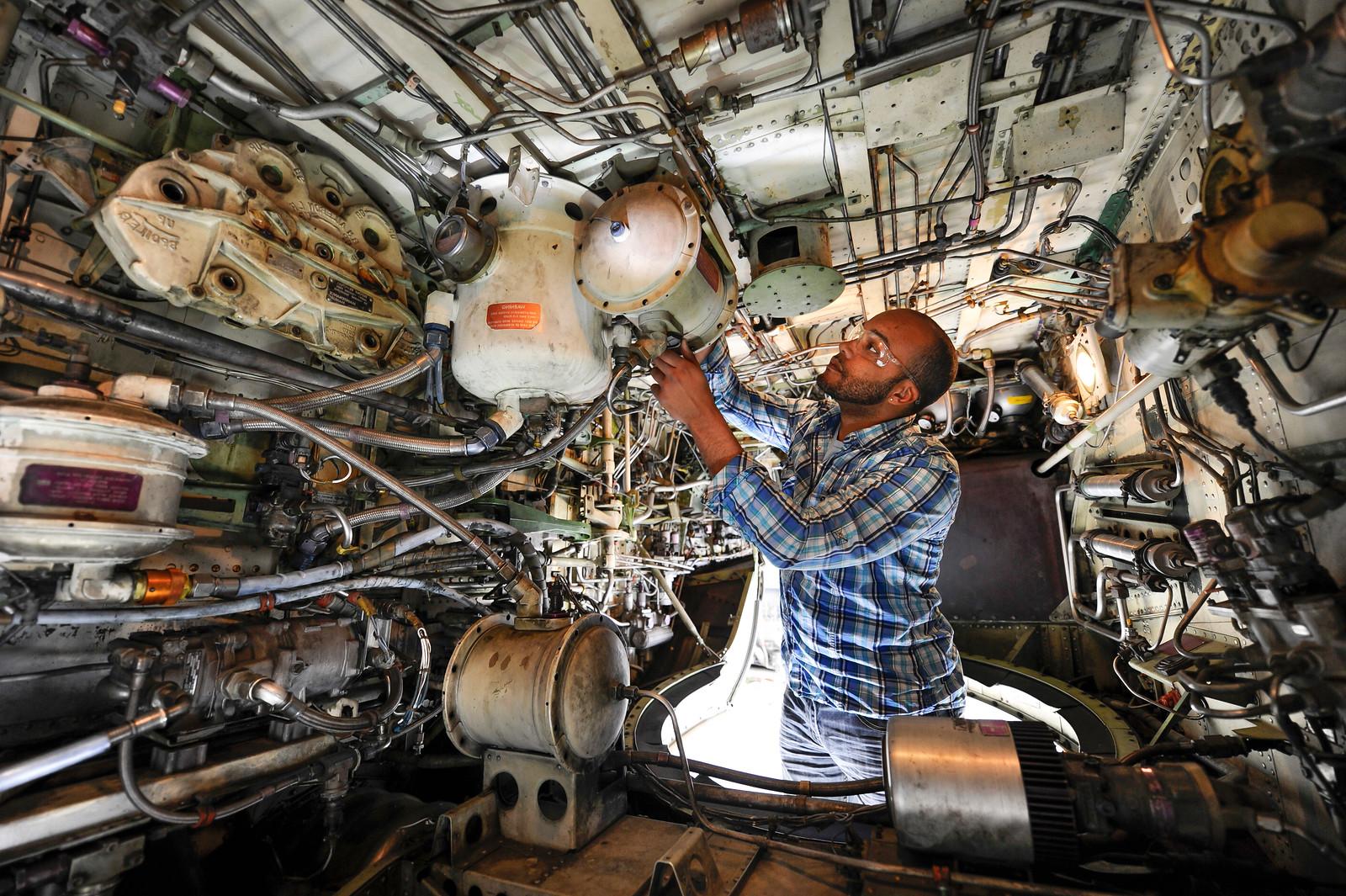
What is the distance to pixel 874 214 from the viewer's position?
2205 mm

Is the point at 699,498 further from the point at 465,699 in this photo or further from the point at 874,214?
the point at 465,699

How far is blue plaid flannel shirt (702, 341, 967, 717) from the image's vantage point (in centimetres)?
163

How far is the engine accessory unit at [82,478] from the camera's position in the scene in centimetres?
109

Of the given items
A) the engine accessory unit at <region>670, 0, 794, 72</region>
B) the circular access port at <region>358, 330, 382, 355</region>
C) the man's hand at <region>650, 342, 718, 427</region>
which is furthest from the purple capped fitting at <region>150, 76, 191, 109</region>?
the man's hand at <region>650, 342, 718, 427</region>

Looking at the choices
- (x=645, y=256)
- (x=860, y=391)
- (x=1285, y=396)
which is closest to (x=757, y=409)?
(x=860, y=391)

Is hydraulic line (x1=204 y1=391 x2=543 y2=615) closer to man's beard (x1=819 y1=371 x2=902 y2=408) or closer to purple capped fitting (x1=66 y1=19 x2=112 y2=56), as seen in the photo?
purple capped fitting (x1=66 y1=19 x2=112 y2=56)

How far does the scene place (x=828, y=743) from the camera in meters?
2.04

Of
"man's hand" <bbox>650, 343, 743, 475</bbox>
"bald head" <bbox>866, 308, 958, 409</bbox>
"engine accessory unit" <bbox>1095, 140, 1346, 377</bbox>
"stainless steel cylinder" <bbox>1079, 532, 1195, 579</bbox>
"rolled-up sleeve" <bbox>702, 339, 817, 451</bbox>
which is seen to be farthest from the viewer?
"rolled-up sleeve" <bbox>702, 339, 817, 451</bbox>

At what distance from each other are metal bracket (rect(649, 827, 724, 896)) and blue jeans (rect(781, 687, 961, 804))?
70 cm

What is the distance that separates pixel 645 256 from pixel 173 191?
4.26 feet

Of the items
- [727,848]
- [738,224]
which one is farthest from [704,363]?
[727,848]

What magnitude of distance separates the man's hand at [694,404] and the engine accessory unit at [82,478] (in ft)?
4.15

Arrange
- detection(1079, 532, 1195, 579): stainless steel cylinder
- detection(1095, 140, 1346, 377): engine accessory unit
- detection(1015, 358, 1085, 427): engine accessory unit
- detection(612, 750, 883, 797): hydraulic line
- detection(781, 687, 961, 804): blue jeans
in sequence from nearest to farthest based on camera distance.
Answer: detection(1095, 140, 1346, 377): engine accessory unit → detection(612, 750, 883, 797): hydraulic line → detection(1079, 532, 1195, 579): stainless steel cylinder → detection(781, 687, 961, 804): blue jeans → detection(1015, 358, 1085, 427): engine accessory unit

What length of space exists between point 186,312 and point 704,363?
1744 millimetres
